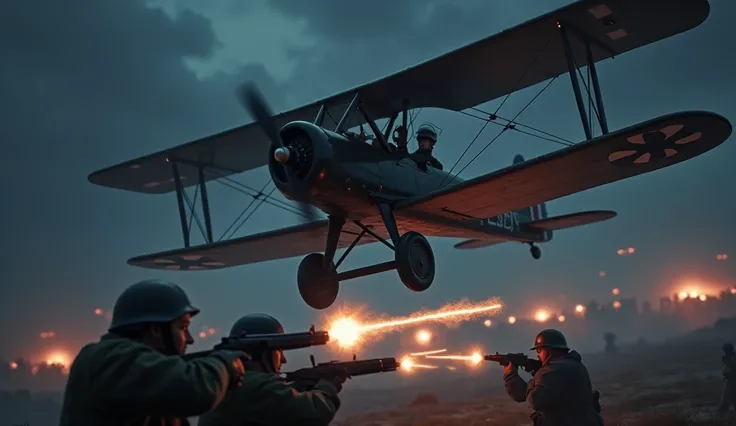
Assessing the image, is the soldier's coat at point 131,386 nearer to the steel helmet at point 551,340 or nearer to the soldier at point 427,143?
the steel helmet at point 551,340

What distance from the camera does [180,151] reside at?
1245 centimetres

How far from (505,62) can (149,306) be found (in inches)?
316

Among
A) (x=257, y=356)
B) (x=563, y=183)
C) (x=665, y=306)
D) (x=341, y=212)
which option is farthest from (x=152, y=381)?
(x=665, y=306)

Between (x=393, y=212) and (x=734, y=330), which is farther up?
(x=393, y=212)

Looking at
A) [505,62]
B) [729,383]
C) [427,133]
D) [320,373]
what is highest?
[505,62]

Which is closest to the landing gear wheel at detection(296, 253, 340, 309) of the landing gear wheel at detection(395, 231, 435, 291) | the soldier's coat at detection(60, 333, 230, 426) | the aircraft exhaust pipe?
the landing gear wheel at detection(395, 231, 435, 291)

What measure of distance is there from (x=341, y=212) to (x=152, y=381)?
6.72 meters

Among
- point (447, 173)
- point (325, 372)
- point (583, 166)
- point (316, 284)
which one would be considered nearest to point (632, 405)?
point (447, 173)

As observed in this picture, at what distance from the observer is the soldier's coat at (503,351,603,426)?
17.5 ft

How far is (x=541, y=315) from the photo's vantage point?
64.1 metres

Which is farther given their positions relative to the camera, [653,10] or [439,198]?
[439,198]

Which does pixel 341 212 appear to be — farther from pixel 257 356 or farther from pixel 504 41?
pixel 257 356

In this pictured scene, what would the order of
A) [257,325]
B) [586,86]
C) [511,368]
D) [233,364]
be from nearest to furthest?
[233,364] < [257,325] < [511,368] < [586,86]

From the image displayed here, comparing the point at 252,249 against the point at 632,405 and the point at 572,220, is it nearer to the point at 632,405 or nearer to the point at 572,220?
the point at 572,220
